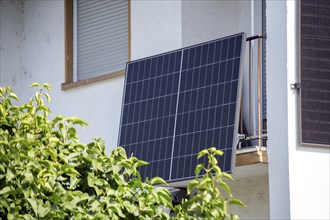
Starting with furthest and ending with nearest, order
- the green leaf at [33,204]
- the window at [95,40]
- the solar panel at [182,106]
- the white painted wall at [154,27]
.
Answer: the window at [95,40]
the white painted wall at [154,27]
the solar panel at [182,106]
the green leaf at [33,204]

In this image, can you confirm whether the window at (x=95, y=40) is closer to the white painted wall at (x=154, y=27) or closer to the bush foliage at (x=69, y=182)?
the white painted wall at (x=154, y=27)

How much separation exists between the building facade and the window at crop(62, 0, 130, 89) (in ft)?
0.04

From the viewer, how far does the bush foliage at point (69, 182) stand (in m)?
7.82

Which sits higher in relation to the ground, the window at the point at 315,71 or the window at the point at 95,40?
the window at the point at 95,40

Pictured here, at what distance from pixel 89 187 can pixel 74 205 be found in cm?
39

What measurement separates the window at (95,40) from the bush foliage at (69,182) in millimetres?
5884

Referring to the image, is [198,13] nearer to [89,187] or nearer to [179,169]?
[179,169]

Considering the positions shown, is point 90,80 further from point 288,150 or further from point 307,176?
point 307,176

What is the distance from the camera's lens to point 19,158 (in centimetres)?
791

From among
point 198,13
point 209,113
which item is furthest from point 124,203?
point 198,13

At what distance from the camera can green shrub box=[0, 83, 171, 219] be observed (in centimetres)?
782

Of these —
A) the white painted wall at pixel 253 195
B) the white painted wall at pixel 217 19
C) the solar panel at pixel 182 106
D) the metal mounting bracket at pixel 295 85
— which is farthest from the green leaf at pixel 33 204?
the white painted wall at pixel 217 19

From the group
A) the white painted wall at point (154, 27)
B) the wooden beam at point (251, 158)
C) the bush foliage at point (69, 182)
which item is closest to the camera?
the bush foliage at point (69, 182)

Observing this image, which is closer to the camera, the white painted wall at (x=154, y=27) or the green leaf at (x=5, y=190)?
the green leaf at (x=5, y=190)
